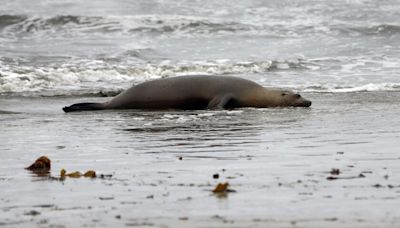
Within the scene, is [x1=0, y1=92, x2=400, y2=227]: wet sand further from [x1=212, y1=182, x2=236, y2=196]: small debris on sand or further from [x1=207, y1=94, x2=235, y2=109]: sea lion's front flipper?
[x1=207, y1=94, x2=235, y2=109]: sea lion's front flipper

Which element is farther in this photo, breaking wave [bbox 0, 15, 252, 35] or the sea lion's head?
breaking wave [bbox 0, 15, 252, 35]

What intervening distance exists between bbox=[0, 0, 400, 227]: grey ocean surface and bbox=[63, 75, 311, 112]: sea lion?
308 mm

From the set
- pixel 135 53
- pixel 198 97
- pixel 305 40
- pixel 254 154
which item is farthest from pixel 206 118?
pixel 305 40

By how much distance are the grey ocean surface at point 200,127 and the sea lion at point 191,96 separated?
0.31 meters

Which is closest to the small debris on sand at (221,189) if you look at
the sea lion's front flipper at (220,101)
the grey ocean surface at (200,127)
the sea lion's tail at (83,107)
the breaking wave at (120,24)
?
the grey ocean surface at (200,127)

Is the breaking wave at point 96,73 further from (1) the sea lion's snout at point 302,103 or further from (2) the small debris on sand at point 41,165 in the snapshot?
(2) the small debris on sand at point 41,165

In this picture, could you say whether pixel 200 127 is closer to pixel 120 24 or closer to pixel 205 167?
pixel 205 167

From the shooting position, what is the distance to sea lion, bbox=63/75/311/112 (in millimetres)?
9922

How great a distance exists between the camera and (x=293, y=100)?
33.6 ft

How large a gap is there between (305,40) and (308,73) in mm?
4853

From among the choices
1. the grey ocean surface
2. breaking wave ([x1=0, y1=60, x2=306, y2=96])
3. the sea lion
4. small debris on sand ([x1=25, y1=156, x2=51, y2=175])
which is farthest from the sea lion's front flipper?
small debris on sand ([x1=25, y1=156, x2=51, y2=175])

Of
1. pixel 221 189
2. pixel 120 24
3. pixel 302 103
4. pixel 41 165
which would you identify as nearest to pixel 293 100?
pixel 302 103

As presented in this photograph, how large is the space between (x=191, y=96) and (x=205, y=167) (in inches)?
185

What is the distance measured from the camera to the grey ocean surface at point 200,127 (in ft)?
12.8
